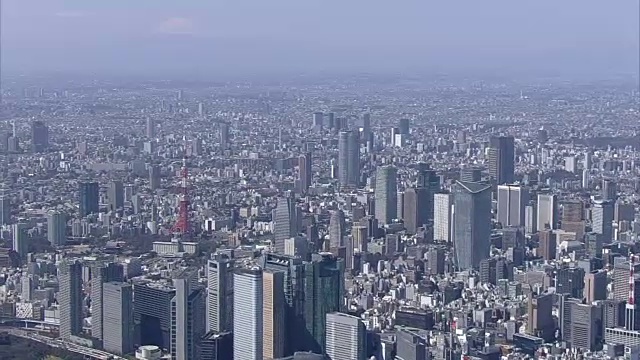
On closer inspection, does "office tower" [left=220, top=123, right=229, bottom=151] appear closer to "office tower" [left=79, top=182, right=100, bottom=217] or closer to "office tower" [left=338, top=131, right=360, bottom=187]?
"office tower" [left=338, top=131, right=360, bottom=187]

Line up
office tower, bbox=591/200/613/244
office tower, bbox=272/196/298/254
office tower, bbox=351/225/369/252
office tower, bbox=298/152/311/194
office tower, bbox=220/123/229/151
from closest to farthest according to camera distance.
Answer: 1. office tower, bbox=272/196/298/254
2. office tower, bbox=351/225/369/252
3. office tower, bbox=591/200/613/244
4. office tower, bbox=298/152/311/194
5. office tower, bbox=220/123/229/151

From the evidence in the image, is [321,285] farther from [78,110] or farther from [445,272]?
[78,110]

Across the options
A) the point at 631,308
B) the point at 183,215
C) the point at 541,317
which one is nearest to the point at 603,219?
the point at 541,317

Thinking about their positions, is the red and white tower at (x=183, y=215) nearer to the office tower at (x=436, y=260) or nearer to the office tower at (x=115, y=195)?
the office tower at (x=115, y=195)

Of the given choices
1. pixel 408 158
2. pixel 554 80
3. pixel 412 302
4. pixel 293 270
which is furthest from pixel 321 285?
pixel 554 80

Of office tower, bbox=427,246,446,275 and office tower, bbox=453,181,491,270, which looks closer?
office tower, bbox=427,246,446,275

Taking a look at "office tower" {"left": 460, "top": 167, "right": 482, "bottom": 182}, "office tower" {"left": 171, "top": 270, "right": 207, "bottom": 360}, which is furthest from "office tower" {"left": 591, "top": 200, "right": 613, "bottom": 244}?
"office tower" {"left": 171, "top": 270, "right": 207, "bottom": 360}
